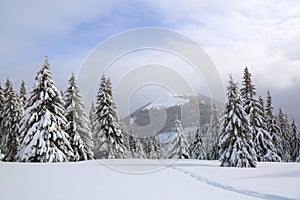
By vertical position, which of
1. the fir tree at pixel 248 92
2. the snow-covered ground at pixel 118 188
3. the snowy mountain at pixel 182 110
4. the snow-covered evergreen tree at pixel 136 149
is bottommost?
the snow-covered ground at pixel 118 188

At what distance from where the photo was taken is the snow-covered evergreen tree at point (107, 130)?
30.5 metres

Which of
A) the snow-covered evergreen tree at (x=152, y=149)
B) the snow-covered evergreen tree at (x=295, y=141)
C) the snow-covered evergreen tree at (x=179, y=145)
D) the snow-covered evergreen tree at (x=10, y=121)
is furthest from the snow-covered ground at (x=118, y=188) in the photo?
the snow-covered evergreen tree at (x=152, y=149)

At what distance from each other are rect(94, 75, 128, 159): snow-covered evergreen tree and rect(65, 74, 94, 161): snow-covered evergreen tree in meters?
1.51

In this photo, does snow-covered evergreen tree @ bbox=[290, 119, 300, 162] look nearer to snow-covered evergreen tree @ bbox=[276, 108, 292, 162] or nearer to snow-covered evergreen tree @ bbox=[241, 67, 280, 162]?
snow-covered evergreen tree @ bbox=[276, 108, 292, 162]

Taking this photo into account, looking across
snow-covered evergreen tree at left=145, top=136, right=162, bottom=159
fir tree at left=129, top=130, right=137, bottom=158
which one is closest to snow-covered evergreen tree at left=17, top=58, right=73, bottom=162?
fir tree at left=129, top=130, right=137, bottom=158

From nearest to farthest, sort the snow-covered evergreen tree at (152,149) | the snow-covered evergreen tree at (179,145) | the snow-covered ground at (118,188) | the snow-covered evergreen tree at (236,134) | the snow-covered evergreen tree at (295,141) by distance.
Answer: the snow-covered ground at (118,188) < the snow-covered evergreen tree at (236,134) < the snow-covered evergreen tree at (179,145) < the snow-covered evergreen tree at (295,141) < the snow-covered evergreen tree at (152,149)

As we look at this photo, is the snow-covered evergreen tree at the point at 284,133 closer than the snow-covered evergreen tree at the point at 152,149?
Yes

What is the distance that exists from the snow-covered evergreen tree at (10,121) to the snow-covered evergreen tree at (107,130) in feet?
32.3

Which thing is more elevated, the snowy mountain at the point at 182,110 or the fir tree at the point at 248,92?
the fir tree at the point at 248,92

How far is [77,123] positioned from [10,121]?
33.4ft

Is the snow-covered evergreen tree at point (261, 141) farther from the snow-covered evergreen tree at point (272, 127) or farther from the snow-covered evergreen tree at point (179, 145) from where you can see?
the snow-covered evergreen tree at point (179, 145)

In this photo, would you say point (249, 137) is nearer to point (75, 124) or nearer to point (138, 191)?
point (75, 124)

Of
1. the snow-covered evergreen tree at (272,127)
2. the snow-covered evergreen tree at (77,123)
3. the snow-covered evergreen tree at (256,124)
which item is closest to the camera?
the snow-covered evergreen tree at (77,123)

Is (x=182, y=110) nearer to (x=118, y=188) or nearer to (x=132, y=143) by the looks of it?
(x=118, y=188)
